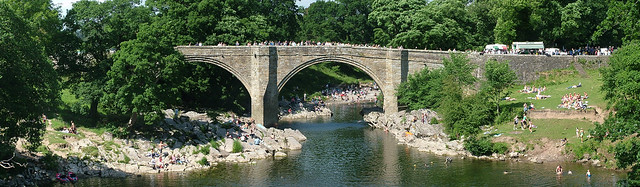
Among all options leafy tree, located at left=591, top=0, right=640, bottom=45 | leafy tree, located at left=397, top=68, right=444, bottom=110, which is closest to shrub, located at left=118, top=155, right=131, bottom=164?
leafy tree, located at left=397, top=68, right=444, bottom=110

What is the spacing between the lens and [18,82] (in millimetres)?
46219

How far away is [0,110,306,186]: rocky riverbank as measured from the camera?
52375 mm

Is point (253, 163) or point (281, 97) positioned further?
point (281, 97)

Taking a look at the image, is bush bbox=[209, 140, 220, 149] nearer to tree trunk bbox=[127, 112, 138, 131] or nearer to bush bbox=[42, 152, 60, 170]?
tree trunk bbox=[127, 112, 138, 131]

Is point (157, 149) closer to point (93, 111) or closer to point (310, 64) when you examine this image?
point (93, 111)

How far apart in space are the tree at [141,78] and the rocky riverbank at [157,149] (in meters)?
2.24

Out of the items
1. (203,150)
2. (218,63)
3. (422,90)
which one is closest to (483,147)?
(422,90)

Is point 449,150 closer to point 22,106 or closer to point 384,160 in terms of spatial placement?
point 384,160

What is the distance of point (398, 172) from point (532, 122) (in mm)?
12505

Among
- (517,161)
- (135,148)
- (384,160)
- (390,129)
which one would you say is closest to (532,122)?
(517,161)

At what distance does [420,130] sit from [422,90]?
21.3ft

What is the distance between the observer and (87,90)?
60250 mm

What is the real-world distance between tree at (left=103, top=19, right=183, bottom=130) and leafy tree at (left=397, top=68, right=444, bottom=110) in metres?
22.8

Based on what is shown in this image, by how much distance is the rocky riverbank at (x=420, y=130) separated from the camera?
62.0 m
